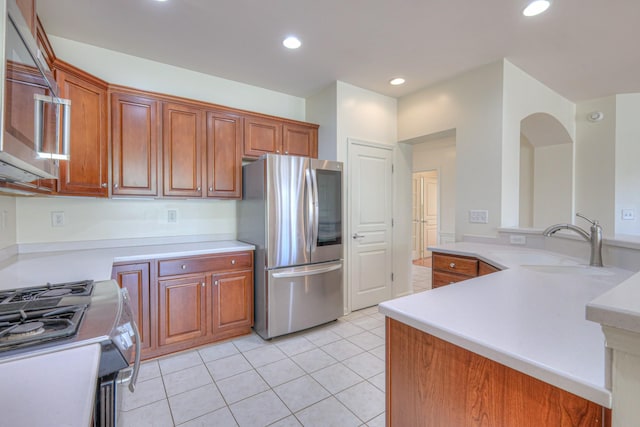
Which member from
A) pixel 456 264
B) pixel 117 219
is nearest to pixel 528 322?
pixel 456 264

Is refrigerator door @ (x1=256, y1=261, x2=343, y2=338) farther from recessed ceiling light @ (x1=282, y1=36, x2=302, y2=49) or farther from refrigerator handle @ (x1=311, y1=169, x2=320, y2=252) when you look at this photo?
recessed ceiling light @ (x1=282, y1=36, x2=302, y2=49)

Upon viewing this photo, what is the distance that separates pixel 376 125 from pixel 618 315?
10.8 feet

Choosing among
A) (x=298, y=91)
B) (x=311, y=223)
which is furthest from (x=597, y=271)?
(x=298, y=91)

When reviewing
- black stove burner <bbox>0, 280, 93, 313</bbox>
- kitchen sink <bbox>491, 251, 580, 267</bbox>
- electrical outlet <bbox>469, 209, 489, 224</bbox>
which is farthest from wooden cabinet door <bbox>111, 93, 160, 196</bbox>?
electrical outlet <bbox>469, 209, 489, 224</bbox>

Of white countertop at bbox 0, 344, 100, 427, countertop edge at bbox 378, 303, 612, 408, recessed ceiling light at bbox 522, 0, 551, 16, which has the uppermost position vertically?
recessed ceiling light at bbox 522, 0, 551, 16

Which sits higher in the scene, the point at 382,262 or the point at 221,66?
the point at 221,66

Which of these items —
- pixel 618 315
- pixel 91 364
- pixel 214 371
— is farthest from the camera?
pixel 214 371

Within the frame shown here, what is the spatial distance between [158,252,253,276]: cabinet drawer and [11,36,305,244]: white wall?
59 cm

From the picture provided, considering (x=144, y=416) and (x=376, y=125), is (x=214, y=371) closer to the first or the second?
(x=144, y=416)

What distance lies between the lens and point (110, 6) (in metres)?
1.98

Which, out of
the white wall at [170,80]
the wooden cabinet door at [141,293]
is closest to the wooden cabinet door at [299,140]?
the white wall at [170,80]

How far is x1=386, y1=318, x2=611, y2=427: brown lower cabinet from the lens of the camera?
646 mm

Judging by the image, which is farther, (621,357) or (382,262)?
(382,262)

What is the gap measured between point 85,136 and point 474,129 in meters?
3.38
